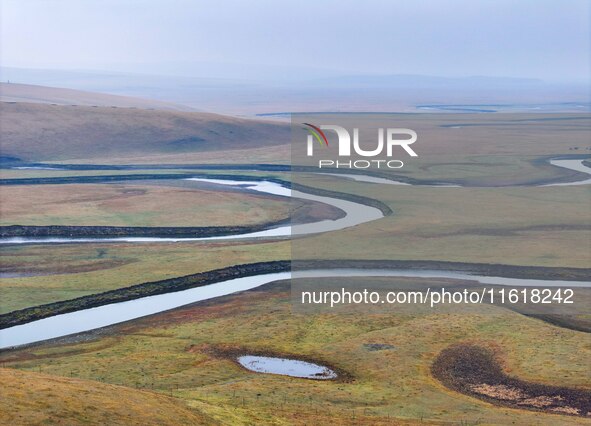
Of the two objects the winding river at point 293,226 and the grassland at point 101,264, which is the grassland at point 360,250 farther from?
the winding river at point 293,226

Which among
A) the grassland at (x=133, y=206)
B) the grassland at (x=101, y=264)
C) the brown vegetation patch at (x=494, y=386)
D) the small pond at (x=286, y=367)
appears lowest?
the small pond at (x=286, y=367)

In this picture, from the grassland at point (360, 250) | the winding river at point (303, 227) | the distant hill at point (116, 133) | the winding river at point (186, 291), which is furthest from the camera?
the distant hill at point (116, 133)

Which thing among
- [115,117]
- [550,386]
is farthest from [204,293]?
[115,117]

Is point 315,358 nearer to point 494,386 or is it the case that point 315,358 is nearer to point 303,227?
point 494,386

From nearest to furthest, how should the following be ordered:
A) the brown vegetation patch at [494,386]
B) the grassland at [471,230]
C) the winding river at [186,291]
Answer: the brown vegetation patch at [494,386] → the winding river at [186,291] → the grassland at [471,230]

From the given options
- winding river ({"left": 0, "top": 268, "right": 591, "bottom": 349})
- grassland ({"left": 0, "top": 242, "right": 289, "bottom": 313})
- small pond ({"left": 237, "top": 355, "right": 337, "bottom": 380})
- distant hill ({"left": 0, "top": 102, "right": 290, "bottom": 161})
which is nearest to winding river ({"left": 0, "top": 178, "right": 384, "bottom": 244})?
grassland ({"left": 0, "top": 242, "right": 289, "bottom": 313})

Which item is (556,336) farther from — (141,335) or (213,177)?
(213,177)

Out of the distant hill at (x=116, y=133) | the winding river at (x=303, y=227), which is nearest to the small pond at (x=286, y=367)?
the winding river at (x=303, y=227)
